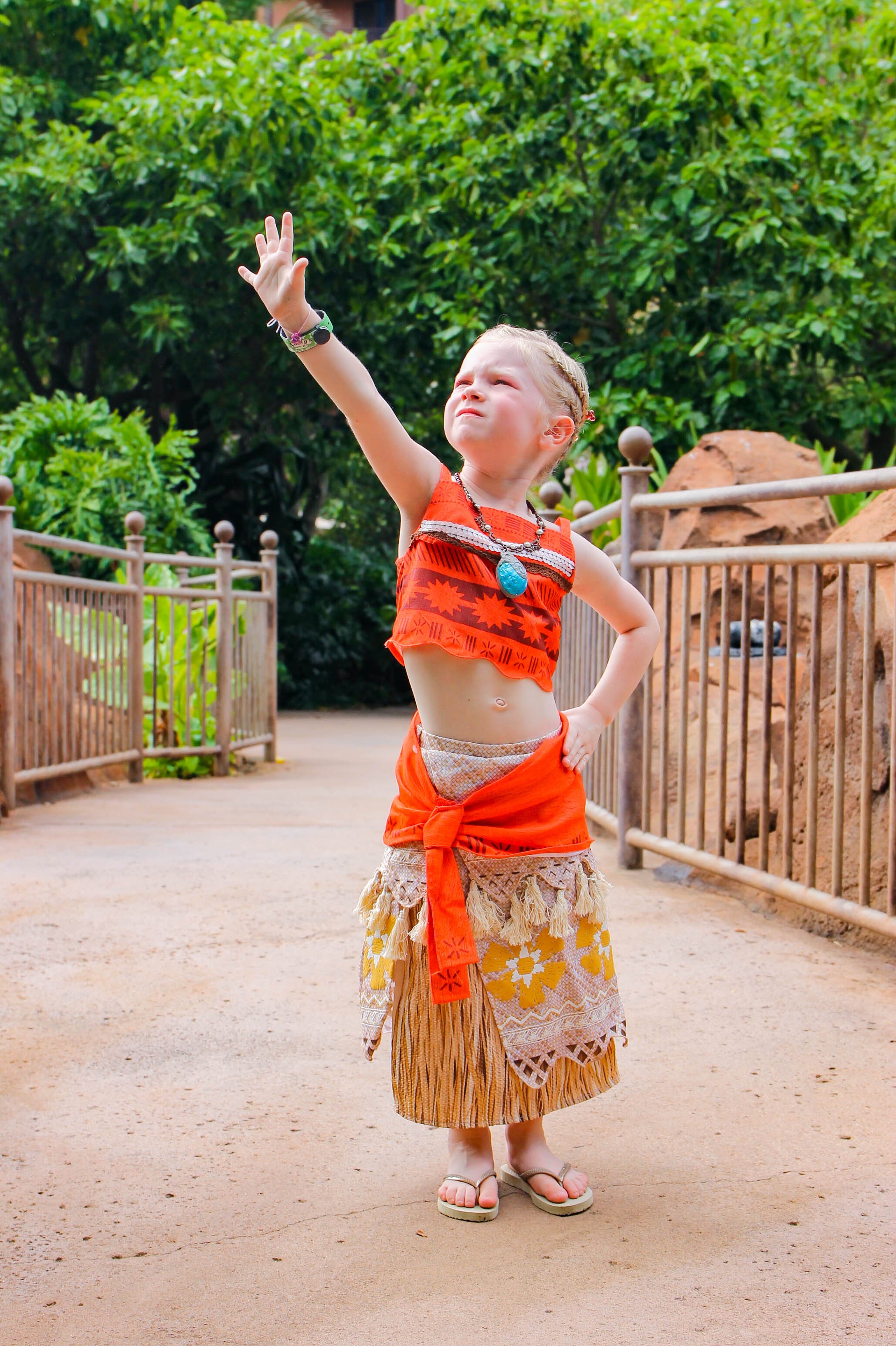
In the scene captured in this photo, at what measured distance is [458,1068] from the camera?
189cm

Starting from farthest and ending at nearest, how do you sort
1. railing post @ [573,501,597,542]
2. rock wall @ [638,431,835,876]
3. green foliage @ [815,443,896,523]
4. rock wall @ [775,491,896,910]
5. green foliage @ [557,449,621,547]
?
green foliage @ [557,449,621,547]
green foliage @ [815,443,896,523]
railing post @ [573,501,597,542]
rock wall @ [638,431,835,876]
rock wall @ [775,491,896,910]

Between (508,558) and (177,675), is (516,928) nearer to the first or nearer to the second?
(508,558)

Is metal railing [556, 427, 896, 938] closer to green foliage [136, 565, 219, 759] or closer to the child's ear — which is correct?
the child's ear

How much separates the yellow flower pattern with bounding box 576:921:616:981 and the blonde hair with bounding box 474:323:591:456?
2.60 ft

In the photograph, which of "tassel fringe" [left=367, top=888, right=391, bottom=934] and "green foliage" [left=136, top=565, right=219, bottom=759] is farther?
"green foliage" [left=136, top=565, right=219, bottom=759]

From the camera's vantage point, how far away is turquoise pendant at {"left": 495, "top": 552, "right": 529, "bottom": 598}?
1894mm

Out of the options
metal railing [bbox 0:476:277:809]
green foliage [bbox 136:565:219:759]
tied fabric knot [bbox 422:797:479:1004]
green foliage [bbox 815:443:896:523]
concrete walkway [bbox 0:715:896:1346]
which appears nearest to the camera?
concrete walkway [bbox 0:715:896:1346]

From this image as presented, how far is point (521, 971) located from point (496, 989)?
48mm

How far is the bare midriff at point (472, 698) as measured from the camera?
191 centimetres

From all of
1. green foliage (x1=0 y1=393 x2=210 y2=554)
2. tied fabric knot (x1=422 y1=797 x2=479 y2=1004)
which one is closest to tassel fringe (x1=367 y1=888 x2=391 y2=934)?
tied fabric knot (x1=422 y1=797 x2=479 y2=1004)

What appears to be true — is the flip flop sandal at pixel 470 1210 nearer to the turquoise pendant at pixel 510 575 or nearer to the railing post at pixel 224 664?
the turquoise pendant at pixel 510 575

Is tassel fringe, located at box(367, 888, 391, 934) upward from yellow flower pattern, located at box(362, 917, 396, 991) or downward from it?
upward

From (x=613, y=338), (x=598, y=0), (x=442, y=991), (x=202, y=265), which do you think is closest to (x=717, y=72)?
(x=598, y=0)

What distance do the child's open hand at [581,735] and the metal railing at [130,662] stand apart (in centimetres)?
402
